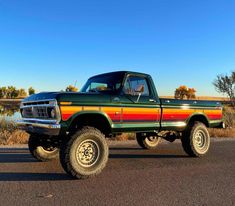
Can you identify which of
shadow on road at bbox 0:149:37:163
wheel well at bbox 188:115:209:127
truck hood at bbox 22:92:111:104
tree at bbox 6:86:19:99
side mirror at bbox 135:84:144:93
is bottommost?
shadow on road at bbox 0:149:37:163

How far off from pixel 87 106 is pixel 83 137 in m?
0.65

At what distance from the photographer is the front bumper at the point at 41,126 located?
6.15 meters

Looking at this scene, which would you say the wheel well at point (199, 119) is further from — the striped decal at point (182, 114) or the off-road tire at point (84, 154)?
the off-road tire at point (84, 154)

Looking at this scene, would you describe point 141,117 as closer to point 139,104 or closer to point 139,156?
point 139,104

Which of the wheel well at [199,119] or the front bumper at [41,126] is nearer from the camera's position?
the front bumper at [41,126]

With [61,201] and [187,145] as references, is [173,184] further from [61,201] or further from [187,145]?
[187,145]

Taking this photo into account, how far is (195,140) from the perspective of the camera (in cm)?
882

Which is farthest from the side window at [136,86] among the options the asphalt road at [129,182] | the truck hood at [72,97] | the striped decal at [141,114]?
the asphalt road at [129,182]

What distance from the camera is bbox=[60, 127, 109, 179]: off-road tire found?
6055 mm

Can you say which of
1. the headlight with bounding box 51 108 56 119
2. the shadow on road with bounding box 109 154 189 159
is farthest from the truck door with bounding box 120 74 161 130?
the headlight with bounding box 51 108 56 119

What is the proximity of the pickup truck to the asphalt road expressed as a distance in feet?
1.31

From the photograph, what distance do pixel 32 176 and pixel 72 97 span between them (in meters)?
1.72

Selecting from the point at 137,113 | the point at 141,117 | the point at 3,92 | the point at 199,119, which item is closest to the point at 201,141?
the point at 199,119

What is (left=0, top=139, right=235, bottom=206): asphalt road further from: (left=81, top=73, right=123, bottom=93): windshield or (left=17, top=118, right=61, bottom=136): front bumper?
(left=81, top=73, right=123, bottom=93): windshield
